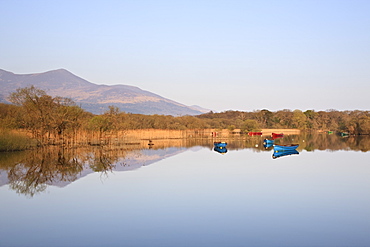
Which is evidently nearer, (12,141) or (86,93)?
(12,141)

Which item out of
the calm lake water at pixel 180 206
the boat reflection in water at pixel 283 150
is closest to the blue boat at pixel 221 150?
the boat reflection in water at pixel 283 150

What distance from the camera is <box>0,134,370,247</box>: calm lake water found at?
7141mm

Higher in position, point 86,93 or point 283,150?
point 86,93

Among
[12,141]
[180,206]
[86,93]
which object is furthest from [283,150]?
[86,93]

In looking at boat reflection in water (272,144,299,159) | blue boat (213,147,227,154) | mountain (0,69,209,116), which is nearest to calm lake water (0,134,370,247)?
boat reflection in water (272,144,299,159)

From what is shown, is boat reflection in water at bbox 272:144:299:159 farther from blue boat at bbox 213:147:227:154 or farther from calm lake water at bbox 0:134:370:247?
calm lake water at bbox 0:134:370:247

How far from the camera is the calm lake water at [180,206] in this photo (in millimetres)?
7141

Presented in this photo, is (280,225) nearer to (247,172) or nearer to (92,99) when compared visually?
(247,172)

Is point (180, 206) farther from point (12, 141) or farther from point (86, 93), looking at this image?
point (86, 93)

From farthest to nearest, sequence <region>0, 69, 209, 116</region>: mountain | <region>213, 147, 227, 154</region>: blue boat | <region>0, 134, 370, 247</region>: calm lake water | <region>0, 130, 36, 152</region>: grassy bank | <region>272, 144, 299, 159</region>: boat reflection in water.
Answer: <region>0, 69, 209, 116</region>: mountain, <region>213, 147, 227, 154</region>: blue boat, <region>272, 144, 299, 159</region>: boat reflection in water, <region>0, 130, 36, 152</region>: grassy bank, <region>0, 134, 370, 247</region>: calm lake water

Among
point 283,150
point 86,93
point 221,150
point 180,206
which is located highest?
point 86,93

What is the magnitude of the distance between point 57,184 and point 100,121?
20.7 metres

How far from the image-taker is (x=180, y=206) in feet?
31.9

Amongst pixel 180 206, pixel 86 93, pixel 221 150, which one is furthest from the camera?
pixel 86 93
